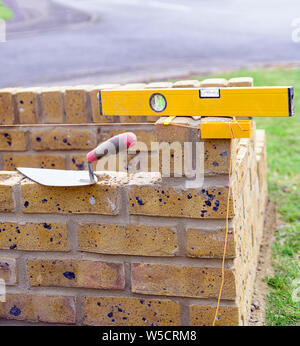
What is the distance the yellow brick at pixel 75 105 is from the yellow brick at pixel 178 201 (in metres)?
1.10

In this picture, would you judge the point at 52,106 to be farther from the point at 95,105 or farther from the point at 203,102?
the point at 203,102

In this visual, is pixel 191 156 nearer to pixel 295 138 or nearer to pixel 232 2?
pixel 295 138

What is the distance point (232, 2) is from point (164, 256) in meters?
13.0

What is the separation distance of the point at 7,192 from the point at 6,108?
1049 millimetres

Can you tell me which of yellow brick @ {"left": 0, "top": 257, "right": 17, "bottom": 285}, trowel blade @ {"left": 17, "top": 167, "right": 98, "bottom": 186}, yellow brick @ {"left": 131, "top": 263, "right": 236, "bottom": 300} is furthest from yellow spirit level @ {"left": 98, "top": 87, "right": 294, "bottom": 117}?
yellow brick @ {"left": 0, "top": 257, "right": 17, "bottom": 285}

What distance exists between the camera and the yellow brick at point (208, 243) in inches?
70.9

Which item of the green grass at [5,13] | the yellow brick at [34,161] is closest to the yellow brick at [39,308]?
the yellow brick at [34,161]

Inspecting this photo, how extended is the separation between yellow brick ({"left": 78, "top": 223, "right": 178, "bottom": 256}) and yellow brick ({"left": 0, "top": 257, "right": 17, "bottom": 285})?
0.28 meters

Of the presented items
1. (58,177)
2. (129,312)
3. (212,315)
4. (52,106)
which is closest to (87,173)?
(58,177)

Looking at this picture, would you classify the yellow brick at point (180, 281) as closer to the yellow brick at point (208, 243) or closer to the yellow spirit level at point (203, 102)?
the yellow brick at point (208, 243)

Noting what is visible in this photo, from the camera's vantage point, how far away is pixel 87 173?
1.97 m

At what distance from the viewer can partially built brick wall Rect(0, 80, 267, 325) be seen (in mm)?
1808

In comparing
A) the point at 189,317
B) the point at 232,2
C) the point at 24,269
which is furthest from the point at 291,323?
the point at 232,2
